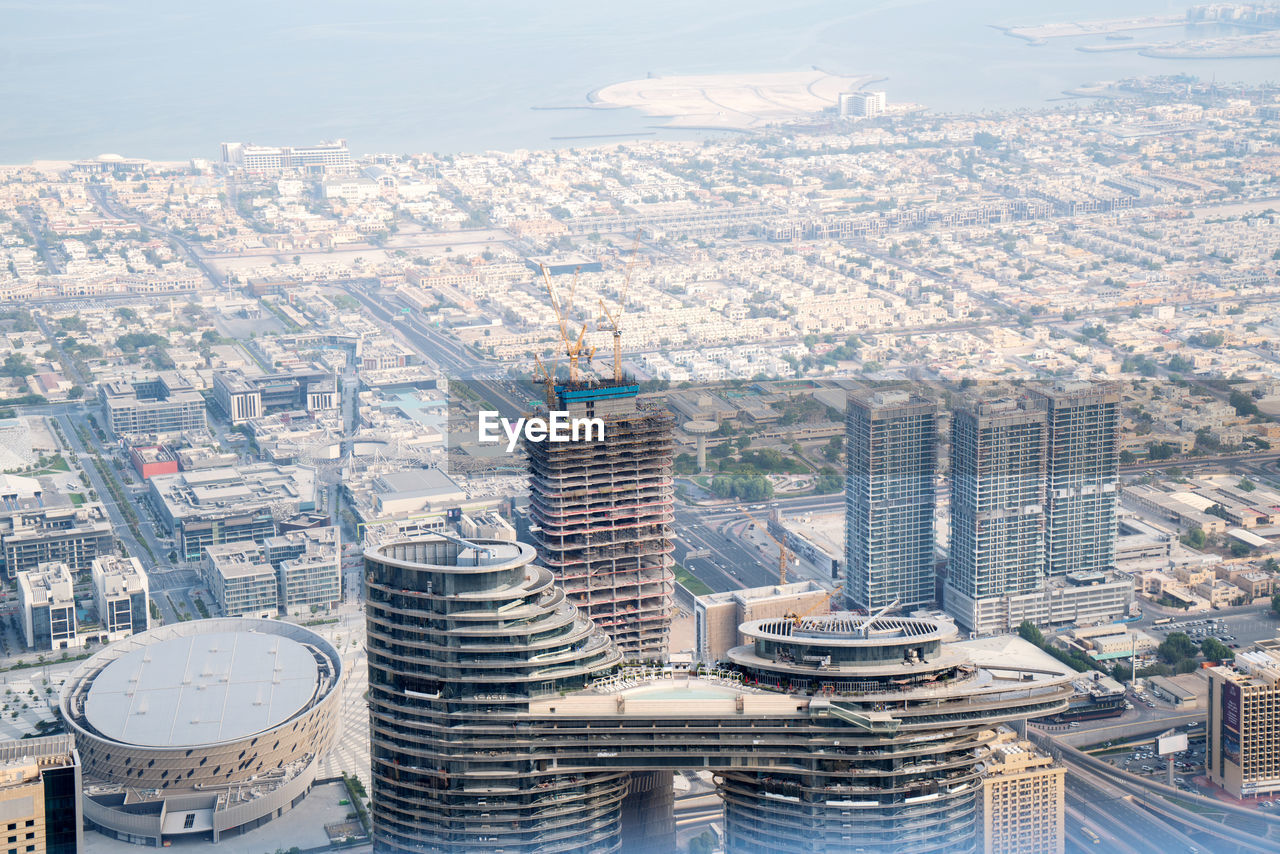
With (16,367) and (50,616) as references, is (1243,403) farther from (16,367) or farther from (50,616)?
(16,367)

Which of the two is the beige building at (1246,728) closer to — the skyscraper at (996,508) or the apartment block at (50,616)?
the skyscraper at (996,508)

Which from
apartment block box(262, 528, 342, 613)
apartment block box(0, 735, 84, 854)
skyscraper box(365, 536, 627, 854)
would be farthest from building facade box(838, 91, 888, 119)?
skyscraper box(365, 536, 627, 854)

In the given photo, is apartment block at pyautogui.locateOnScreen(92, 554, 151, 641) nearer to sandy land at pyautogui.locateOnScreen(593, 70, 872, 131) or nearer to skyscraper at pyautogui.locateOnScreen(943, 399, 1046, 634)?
skyscraper at pyautogui.locateOnScreen(943, 399, 1046, 634)

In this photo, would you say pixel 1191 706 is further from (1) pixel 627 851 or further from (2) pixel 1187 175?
(2) pixel 1187 175

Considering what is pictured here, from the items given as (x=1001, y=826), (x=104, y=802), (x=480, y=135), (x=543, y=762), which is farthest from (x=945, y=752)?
(x=480, y=135)

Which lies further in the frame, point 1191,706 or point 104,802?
point 1191,706

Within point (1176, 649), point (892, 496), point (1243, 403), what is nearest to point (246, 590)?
point (892, 496)
